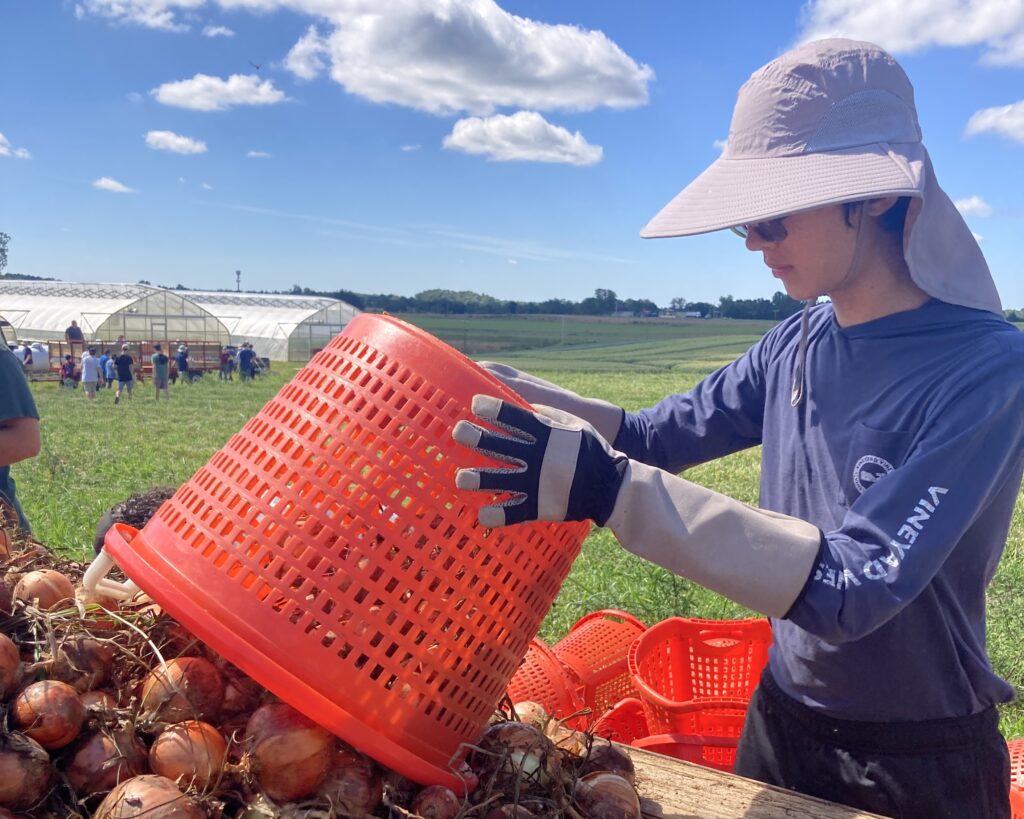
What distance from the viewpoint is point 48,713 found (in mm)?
1454

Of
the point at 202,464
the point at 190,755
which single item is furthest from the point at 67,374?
the point at 190,755

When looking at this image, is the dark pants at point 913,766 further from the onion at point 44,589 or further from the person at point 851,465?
the onion at point 44,589

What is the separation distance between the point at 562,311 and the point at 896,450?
80.0 meters

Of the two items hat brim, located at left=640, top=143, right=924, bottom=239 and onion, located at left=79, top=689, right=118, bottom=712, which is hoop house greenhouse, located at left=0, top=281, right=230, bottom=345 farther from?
hat brim, located at left=640, top=143, right=924, bottom=239

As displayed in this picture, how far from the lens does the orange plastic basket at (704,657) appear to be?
277 cm

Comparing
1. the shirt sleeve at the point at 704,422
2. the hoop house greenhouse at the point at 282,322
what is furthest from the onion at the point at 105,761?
the hoop house greenhouse at the point at 282,322

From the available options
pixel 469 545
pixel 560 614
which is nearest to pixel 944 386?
pixel 469 545

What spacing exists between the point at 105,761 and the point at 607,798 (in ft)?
2.74

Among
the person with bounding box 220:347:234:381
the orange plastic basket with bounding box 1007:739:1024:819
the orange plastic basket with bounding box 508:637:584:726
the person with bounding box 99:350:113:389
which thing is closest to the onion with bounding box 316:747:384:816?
the orange plastic basket with bounding box 508:637:584:726

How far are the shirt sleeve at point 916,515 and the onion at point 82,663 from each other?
3.99ft

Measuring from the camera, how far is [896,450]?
5.58 feet

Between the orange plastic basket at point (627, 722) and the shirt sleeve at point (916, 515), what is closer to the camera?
the shirt sleeve at point (916, 515)

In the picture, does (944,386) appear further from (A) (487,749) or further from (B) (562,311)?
(B) (562,311)

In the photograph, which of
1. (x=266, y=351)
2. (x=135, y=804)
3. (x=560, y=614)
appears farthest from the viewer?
(x=266, y=351)
